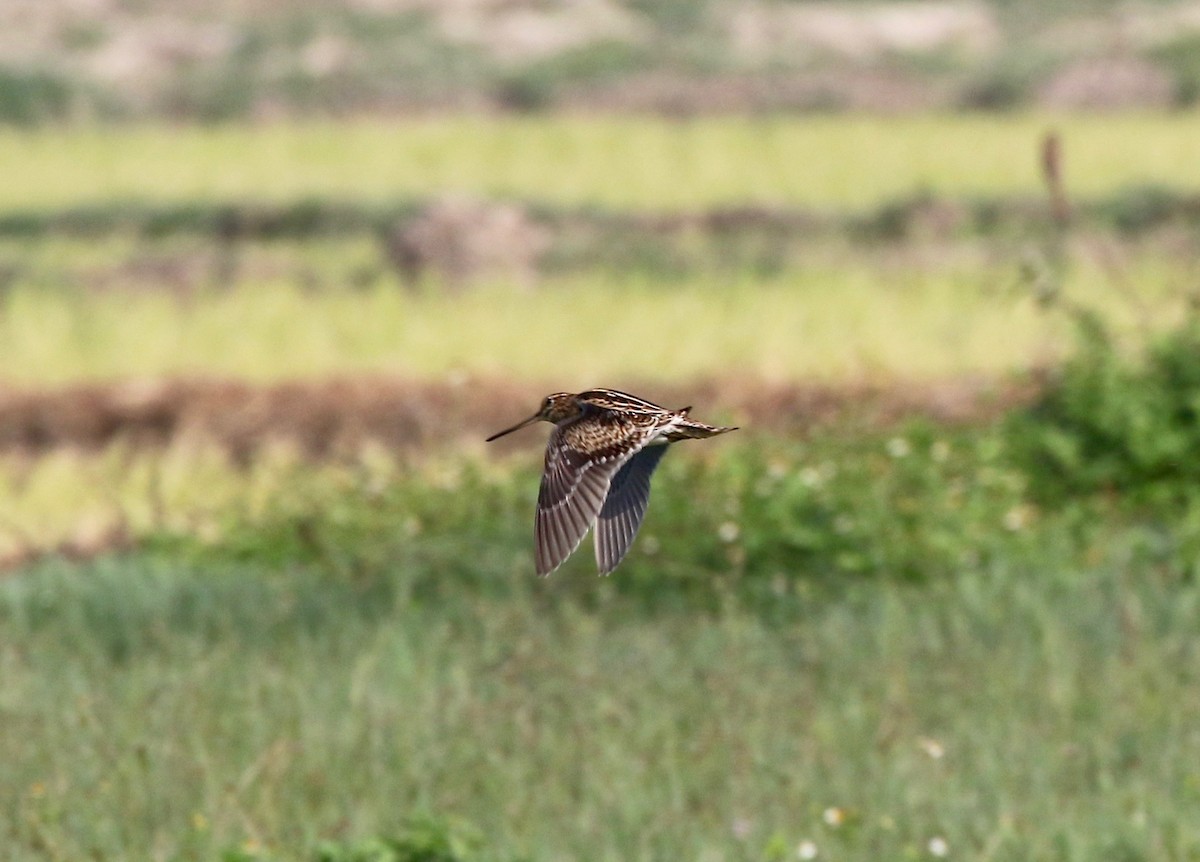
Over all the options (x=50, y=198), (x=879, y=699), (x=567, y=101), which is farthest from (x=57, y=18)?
(x=879, y=699)

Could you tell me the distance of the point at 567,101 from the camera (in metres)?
19.3

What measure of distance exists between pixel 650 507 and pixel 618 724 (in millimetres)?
1885

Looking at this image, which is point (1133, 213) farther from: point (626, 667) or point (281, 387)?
point (626, 667)

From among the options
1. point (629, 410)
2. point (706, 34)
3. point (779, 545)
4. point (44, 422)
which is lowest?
point (706, 34)

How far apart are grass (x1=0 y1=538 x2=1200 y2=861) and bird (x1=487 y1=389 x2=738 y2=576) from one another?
175cm

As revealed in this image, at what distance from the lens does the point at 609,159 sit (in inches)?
613

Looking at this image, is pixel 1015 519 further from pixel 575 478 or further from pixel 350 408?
pixel 575 478

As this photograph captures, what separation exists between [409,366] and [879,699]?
4382 millimetres

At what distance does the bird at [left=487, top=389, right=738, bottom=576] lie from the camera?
7.02 ft

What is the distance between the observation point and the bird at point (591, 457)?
2139 mm

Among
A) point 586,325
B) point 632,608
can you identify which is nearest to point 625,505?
point 632,608

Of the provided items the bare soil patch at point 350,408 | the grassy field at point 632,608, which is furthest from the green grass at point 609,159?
the bare soil patch at point 350,408

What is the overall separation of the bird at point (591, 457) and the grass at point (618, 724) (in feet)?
5.76

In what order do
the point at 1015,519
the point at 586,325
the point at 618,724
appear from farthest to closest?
the point at 586,325 → the point at 1015,519 → the point at 618,724
